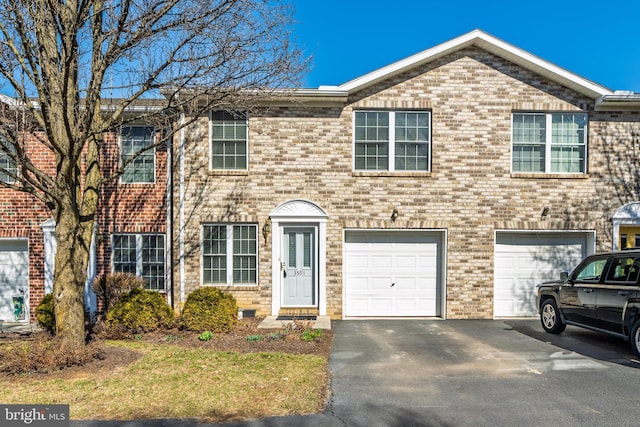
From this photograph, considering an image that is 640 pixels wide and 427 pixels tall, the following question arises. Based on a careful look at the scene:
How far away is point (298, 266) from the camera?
36.2ft

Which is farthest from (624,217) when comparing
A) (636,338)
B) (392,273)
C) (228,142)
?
(228,142)

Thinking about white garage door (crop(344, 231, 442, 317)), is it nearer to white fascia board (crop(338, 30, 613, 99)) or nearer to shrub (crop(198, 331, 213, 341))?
shrub (crop(198, 331, 213, 341))

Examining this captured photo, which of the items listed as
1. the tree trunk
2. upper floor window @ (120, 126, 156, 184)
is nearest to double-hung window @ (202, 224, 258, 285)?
upper floor window @ (120, 126, 156, 184)

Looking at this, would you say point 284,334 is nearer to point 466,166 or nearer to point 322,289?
point 322,289

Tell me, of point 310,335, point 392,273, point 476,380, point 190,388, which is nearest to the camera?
point 190,388

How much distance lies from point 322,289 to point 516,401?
598 cm

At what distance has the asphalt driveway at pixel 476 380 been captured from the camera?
4.98 m

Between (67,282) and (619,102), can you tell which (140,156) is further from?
(619,102)

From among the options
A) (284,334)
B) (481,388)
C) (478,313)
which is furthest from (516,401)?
(478,313)

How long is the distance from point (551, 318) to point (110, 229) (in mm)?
11237

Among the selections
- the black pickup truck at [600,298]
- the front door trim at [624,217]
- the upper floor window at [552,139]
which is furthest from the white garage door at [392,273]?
the front door trim at [624,217]

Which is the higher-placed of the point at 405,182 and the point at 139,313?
the point at 405,182

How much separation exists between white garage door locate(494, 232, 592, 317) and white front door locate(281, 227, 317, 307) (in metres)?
5.07

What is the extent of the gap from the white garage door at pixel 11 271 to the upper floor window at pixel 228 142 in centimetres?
575
